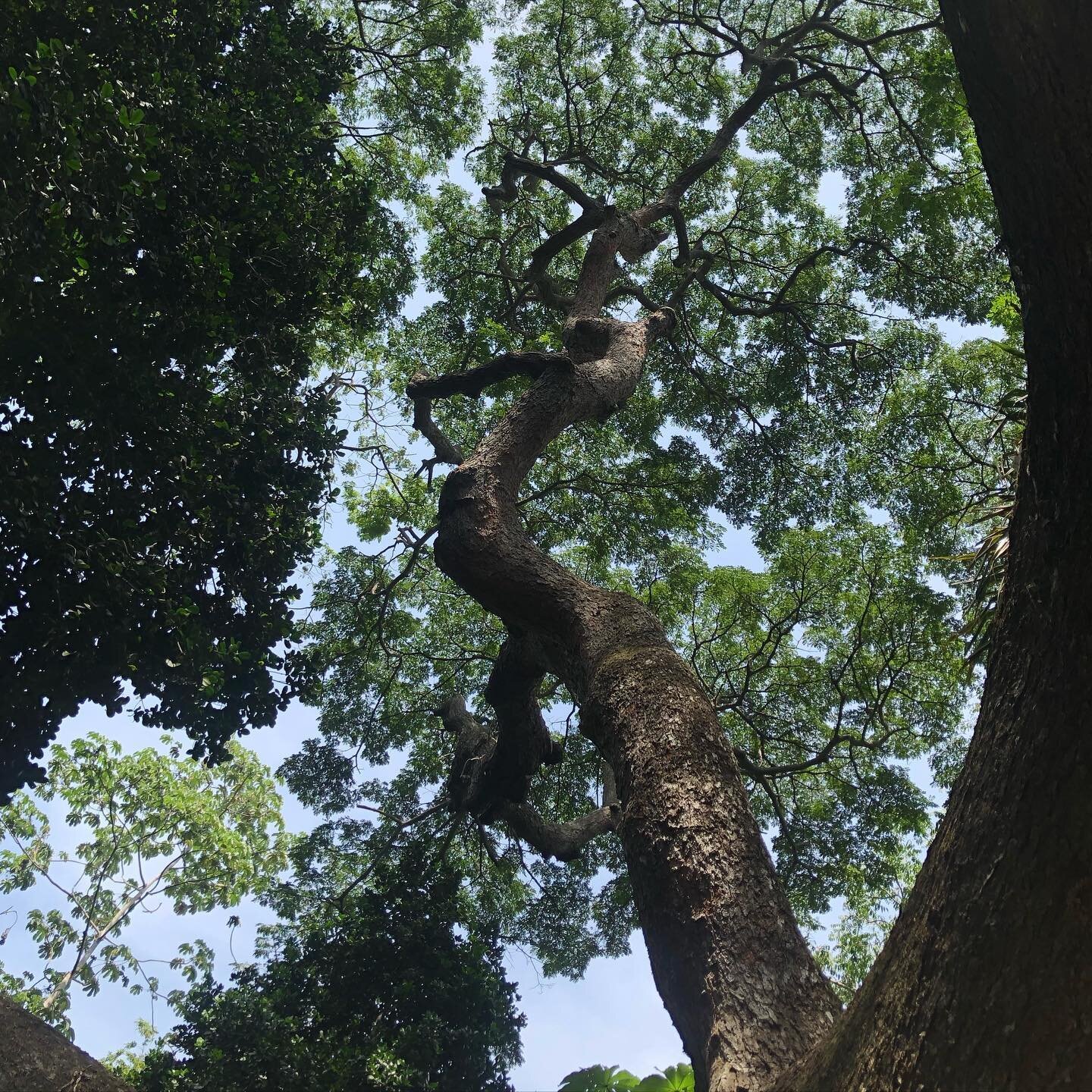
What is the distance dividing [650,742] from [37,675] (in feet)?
12.1

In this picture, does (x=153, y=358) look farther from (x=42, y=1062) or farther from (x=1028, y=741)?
(x=1028, y=741)

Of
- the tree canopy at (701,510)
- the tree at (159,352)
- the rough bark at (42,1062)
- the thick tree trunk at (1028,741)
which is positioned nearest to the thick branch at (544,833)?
the tree canopy at (701,510)

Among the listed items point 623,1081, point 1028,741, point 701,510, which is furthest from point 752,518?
point 1028,741

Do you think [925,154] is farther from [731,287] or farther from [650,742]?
[650,742]

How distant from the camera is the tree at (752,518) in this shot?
5.80 feet

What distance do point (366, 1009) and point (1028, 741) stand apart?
6.83 meters

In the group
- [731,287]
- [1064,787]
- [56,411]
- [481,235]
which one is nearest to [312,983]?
[56,411]

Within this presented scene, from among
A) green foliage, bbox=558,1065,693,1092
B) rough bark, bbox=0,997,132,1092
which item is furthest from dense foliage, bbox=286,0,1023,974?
rough bark, bbox=0,997,132,1092

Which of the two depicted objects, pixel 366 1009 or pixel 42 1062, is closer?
pixel 42 1062

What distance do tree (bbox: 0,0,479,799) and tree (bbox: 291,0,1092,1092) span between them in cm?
139

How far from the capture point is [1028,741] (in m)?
1.77

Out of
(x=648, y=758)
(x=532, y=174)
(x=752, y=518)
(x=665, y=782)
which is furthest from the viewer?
(x=752, y=518)

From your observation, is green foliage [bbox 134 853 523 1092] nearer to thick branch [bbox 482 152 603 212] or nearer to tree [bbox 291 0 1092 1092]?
tree [bbox 291 0 1092 1092]

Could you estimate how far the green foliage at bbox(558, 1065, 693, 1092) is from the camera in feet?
19.1
